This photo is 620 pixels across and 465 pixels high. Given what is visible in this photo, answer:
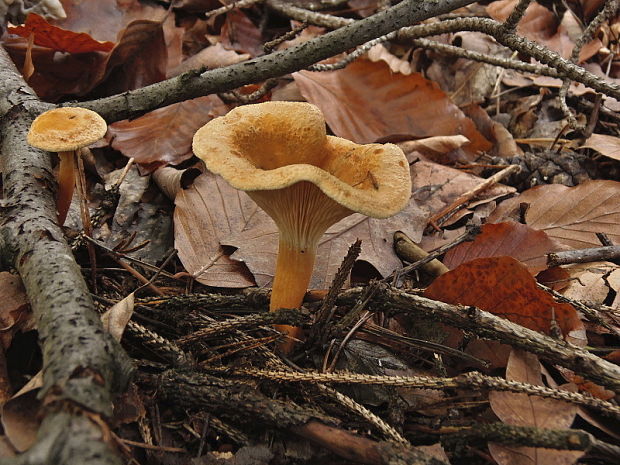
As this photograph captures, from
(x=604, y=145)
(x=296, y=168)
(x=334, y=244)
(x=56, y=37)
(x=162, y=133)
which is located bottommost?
(x=334, y=244)

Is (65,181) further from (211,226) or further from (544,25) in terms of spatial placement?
(544,25)

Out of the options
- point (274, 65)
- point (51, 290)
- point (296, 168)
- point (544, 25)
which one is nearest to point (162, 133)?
point (274, 65)

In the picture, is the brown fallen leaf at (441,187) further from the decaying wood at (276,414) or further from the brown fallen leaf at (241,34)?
the brown fallen leaf at (241,34)

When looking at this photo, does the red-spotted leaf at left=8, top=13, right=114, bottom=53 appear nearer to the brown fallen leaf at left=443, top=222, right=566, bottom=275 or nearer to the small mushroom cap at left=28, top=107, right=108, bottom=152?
the small mushroom cap at left=28, top=107, right=108, bottom=152

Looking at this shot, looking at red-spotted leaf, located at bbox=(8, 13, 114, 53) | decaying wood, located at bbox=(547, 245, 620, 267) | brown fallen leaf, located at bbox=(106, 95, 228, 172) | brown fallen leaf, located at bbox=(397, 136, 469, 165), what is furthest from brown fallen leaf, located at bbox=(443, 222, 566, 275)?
red-spotted leaf, located at bbox=(8, 13, 114, 53)

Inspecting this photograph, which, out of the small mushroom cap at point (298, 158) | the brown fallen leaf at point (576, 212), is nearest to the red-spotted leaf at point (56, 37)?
the small mushroom cap at point (298, 158)

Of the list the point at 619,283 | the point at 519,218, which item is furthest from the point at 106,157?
the point at 619,283
